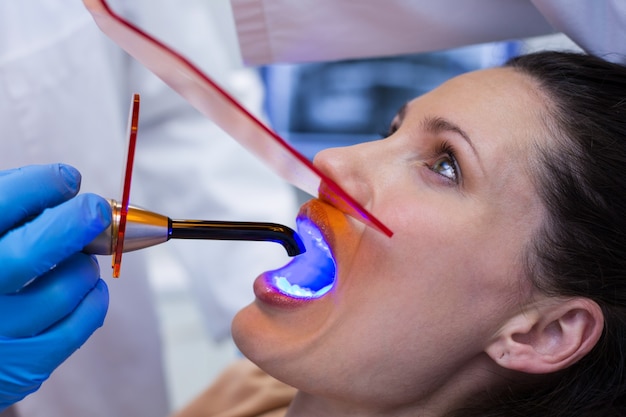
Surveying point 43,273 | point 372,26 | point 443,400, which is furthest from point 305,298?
point 372,26

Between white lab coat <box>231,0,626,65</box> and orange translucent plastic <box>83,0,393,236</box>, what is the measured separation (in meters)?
0.48

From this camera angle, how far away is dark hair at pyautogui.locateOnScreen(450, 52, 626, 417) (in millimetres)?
1157

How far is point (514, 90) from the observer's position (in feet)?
4.04

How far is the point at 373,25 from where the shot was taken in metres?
1.47

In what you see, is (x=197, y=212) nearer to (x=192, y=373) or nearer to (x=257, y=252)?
(x=257, y=252)

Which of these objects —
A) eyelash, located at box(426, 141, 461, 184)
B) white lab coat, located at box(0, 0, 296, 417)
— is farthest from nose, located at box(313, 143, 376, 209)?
white lab coat, located at box(0, 0, 296, 417)

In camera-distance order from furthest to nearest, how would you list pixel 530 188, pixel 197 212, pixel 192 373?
pixel 192 373, pixel 197 212, pixel 530 188

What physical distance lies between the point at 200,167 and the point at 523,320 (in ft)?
3.58

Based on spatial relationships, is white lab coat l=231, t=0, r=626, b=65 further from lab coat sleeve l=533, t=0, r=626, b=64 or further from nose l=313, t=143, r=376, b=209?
nose l=313, t=143, r=376, b=209

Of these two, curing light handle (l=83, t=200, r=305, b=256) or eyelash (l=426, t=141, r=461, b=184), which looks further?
eyelash (l=426, t=141, r=461, b=184)

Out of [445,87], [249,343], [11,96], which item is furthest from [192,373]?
[445,87]

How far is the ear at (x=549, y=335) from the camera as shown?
3.77ft

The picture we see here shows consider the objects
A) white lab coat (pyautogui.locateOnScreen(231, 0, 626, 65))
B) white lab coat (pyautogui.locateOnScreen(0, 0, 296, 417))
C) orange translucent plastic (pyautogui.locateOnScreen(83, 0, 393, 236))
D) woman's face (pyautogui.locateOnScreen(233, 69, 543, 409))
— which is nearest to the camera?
orange translucent plastic (pyautogui.locateOnScreen(83, 0, 393, 236))

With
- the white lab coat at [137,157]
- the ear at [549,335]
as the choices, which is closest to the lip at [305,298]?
the ear at [549,335]
